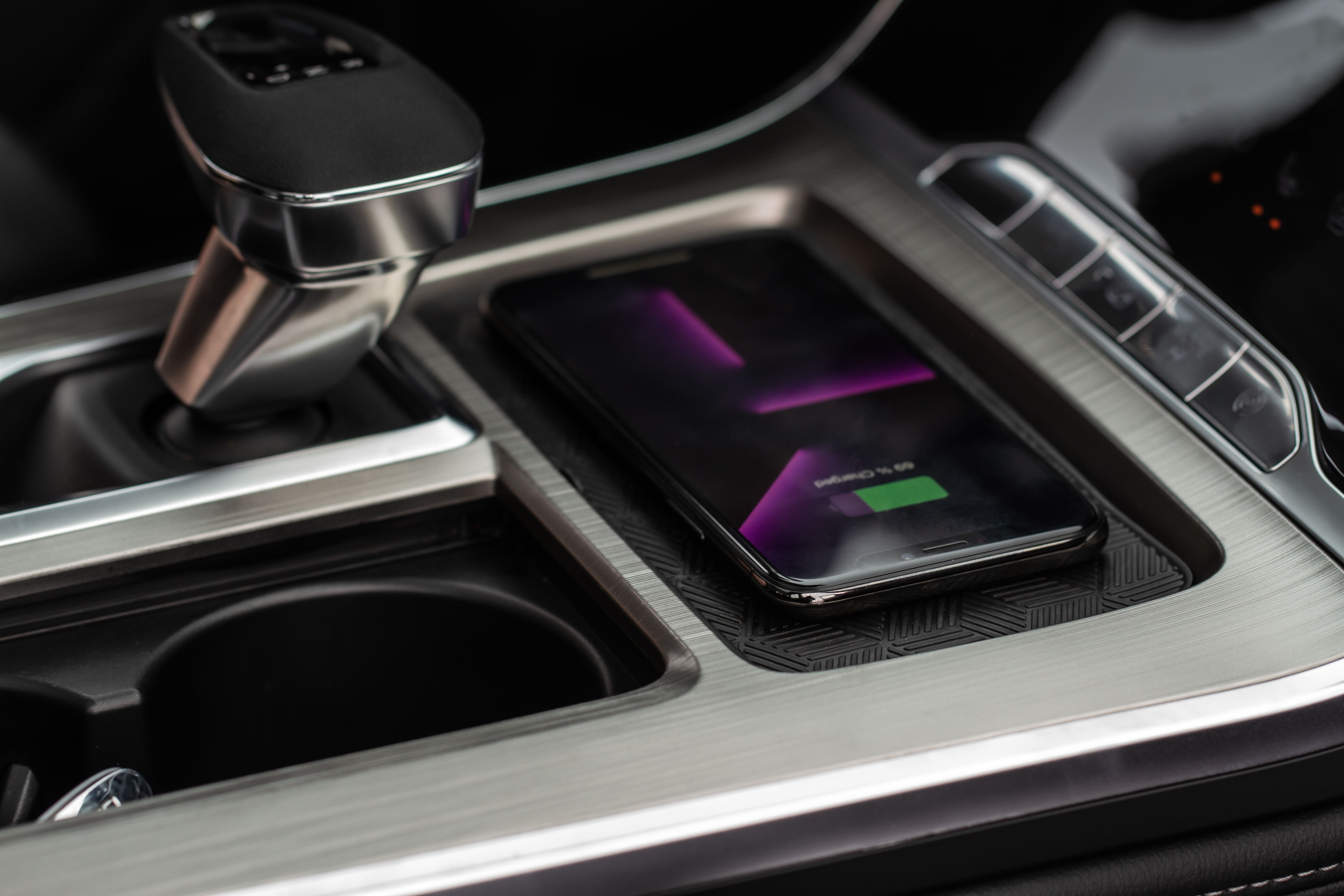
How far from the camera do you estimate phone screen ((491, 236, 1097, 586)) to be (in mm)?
536

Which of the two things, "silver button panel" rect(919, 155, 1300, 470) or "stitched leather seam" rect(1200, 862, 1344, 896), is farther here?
"silver button panel" rect(919, 155, 1300, 470)

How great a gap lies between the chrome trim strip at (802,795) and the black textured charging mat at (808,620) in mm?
63

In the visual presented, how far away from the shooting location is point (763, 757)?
0.44 m

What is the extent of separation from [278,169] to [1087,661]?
13.7 inches

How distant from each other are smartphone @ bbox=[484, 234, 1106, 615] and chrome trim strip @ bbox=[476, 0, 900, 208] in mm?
106

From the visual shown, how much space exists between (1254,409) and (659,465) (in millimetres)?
270

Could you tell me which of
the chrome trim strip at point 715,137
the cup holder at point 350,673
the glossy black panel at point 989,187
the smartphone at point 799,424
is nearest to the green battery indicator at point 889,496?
the smartphone at point 799,424

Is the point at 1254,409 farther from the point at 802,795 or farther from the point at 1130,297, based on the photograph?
the point at 802,795

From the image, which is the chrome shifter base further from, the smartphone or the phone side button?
the phone side button

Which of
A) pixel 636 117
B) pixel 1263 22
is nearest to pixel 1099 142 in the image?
pixel 1263 22

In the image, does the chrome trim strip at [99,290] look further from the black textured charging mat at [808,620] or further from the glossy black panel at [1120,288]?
the glossy black panel at [1120,288]

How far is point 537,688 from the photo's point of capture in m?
0.56

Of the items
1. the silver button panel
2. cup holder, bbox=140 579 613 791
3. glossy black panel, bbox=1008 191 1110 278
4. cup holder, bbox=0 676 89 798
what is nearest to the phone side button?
the silver button panel

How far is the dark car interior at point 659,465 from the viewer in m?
0.43
